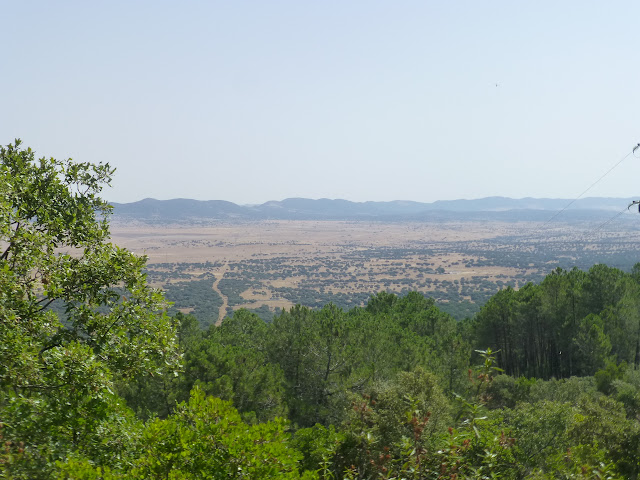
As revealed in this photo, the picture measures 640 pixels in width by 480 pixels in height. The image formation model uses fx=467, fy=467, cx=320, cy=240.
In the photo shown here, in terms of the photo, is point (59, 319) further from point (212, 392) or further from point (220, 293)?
point (220, 293)

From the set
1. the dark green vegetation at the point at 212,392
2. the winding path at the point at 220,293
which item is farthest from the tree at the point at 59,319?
the winding path at the point at 220,293

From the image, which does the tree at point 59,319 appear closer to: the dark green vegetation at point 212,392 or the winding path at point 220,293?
the dark green vegetation at point 212,392

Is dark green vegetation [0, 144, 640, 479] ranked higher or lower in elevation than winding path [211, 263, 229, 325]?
higher

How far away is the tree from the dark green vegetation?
0.03 metres

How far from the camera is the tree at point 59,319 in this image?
685 cm

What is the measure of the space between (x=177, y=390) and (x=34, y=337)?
11.9m

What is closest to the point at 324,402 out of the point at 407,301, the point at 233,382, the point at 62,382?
the point at 233,382

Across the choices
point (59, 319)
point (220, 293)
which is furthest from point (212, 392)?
point (220, 293)

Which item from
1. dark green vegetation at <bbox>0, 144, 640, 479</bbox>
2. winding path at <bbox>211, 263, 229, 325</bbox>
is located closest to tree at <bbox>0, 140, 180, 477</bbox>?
dark green vegetation at <bbox>0, 144, 640, 479</bbox>

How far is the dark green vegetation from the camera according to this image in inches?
226

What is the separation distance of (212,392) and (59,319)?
11.0m

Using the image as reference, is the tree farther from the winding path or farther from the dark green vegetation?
the winding path

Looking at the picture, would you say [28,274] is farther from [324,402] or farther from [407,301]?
[407,301]

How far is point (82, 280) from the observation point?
8.43 metres
